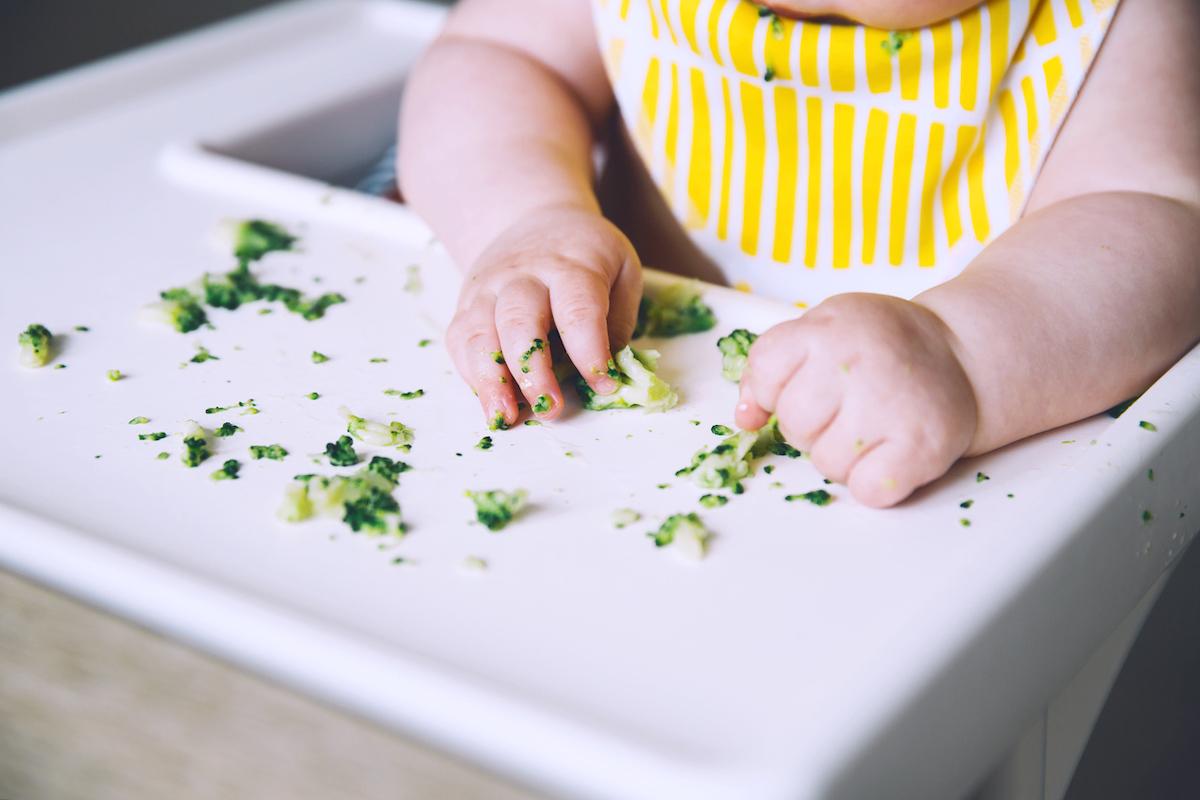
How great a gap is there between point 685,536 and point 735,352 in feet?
0.44

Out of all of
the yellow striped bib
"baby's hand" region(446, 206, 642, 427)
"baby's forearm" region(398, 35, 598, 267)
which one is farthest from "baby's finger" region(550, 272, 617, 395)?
the yellow striped bib

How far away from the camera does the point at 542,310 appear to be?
516 mm

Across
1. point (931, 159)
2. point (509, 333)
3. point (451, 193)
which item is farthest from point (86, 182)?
point (931, 159)

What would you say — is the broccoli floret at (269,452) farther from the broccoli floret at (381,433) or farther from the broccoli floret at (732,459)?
the broccoli floret at (732,459)

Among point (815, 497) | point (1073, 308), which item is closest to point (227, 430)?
point (815, 497)

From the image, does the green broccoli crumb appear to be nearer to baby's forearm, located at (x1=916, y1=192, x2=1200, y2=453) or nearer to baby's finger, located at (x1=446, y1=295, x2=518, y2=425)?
baby's finger, located at (x1=446, y1=295, x2=518, y2=425)

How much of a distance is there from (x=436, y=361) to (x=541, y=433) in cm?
8

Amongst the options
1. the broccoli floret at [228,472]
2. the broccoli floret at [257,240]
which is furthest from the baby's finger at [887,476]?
the broccoli floret at [257,240]

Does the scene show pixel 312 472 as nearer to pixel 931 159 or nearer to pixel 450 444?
pixel 450 444

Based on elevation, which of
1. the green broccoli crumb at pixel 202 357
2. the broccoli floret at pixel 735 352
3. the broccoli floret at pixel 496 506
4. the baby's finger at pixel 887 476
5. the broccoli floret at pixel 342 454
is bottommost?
the green broccoli crumb at pixel 202 357

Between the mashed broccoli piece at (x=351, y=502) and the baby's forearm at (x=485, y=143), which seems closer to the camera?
the mashed broccoli piece at (x=351, y=502)

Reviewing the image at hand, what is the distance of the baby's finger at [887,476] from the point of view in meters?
0.42

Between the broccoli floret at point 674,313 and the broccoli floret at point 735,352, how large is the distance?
30 mm

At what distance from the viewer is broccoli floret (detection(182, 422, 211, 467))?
0.46 meters
